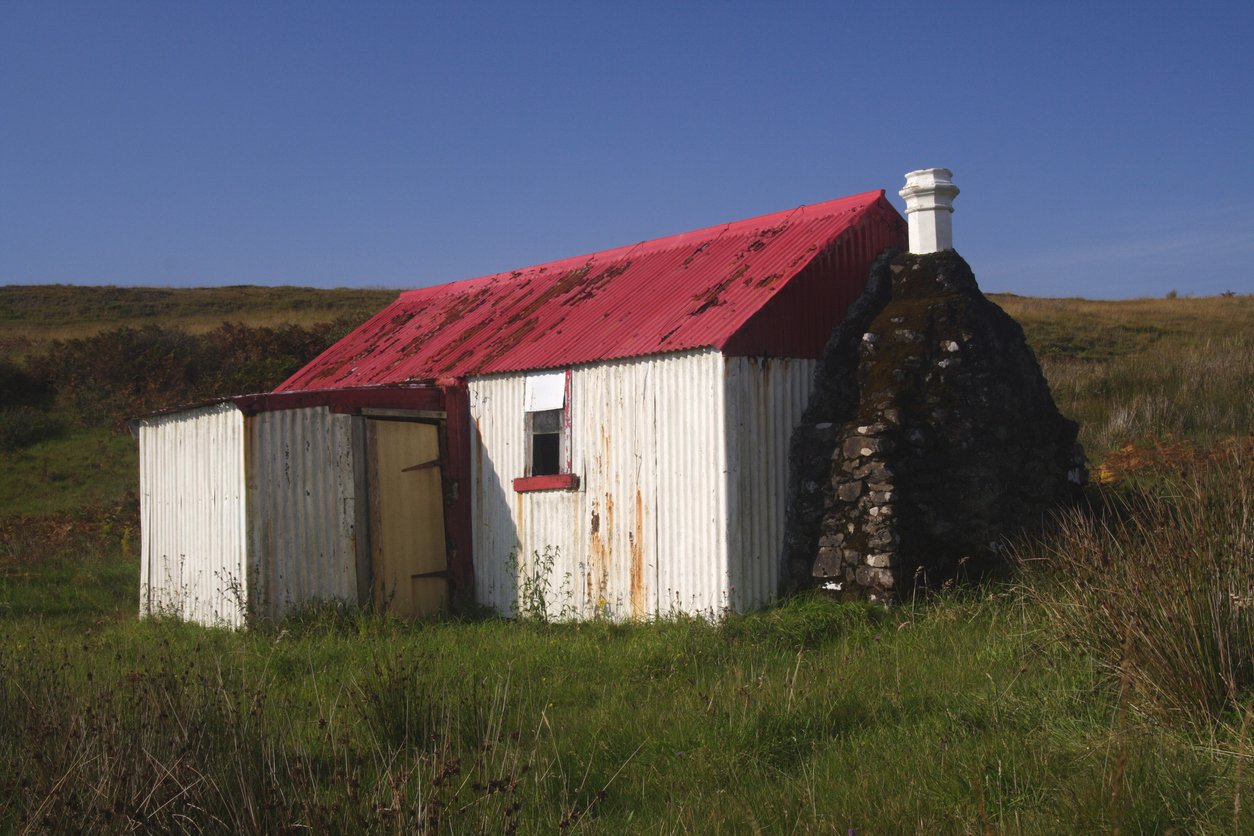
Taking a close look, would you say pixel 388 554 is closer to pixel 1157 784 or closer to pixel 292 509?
pixel 292 509

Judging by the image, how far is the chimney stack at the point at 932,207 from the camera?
10977 mm

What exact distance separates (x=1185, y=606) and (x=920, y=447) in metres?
4.33

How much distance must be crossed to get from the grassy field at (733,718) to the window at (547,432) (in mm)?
1765

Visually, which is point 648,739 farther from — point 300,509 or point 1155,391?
point 1155,391

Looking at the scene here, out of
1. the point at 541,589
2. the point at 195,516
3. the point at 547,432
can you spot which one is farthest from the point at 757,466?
the point at 195,516

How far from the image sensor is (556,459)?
461 inches

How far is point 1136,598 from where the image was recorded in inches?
232

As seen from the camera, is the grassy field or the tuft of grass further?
the tuft of grass

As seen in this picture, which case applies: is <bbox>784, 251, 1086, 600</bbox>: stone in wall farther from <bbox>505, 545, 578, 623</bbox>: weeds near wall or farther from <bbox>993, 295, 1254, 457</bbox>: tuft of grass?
<bbox>993, 295, 1254, 457</bbox>: tuft of grass

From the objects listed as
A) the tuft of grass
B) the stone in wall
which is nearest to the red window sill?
the stone in wall

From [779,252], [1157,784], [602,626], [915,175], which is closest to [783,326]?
[779,252]

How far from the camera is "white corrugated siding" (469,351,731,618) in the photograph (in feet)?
32.4

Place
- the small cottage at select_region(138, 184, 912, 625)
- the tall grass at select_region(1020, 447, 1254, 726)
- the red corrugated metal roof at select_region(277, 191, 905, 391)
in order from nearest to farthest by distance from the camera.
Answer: the tall grass at select_region(1020, 447, 1254, 726) → the small cottage at select_region(138, 184, 912, 625) → the red corrugated metal roof at select_region(277, 191, 905, 391)

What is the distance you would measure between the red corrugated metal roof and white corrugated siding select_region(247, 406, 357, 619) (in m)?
1.95
